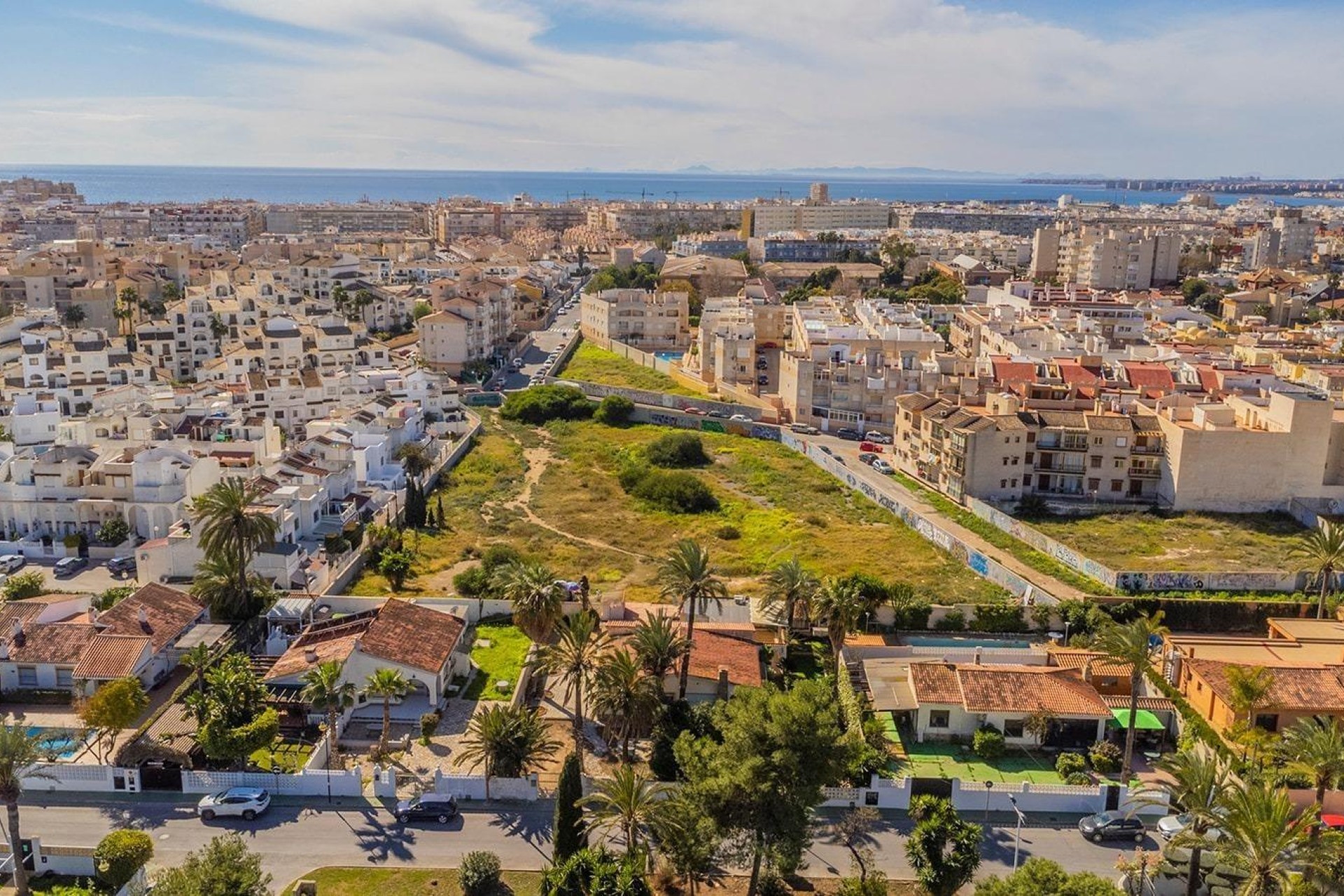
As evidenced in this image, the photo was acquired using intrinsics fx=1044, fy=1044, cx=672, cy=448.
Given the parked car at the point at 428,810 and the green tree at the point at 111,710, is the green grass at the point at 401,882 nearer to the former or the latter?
the parked car at the point at 428,810

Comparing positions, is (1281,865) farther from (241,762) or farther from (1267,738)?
(241,762)

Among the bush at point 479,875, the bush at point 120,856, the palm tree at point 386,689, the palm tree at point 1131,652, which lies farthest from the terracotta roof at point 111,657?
the palm tree at point 1131,652

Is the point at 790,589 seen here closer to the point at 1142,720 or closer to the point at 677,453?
the point at 1142,720

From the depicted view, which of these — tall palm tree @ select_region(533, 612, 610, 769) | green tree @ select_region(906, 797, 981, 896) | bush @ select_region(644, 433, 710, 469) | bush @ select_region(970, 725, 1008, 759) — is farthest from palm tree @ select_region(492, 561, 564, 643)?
bush @ select_region(644, 433, 710, 469)

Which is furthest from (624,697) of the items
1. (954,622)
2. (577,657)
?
(954,622)

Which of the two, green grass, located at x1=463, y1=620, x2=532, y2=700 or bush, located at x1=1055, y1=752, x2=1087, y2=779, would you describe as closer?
bush, located at x1=1055, y1=752, x2=1087, y2=779

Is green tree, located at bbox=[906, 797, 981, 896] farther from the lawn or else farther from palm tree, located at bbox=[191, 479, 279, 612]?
the lawn
